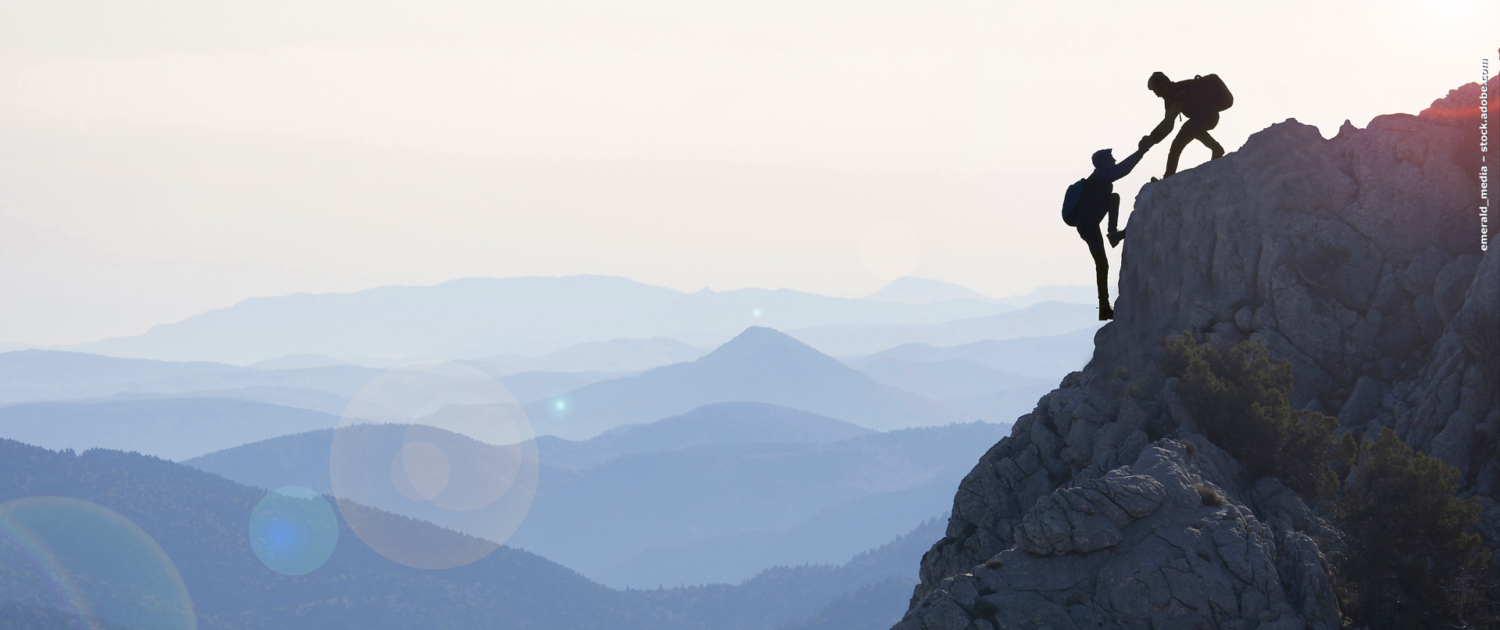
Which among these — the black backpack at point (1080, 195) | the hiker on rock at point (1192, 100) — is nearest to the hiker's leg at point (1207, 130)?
the hiker on rock at point (1192, 100)

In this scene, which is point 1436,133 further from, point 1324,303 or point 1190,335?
point 1190,335

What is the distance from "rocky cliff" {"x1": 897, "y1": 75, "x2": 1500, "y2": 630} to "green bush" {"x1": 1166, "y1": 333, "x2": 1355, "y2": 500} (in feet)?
2.26

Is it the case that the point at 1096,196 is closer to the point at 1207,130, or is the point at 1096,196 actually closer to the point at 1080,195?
the point at 1080,195

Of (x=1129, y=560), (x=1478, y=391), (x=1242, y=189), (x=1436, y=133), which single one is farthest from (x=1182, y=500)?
(x=1436, y=133)

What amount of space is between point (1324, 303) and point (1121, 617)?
58.5ft

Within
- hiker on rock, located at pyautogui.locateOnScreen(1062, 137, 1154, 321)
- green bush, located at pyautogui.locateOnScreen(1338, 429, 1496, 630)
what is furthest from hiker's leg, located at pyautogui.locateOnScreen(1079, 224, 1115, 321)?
green bush, located at pyautogui.locateOnScreen(1338, 429, 1496, 630)

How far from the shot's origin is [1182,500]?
3047cm

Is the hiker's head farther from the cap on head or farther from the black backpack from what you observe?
the black backpack

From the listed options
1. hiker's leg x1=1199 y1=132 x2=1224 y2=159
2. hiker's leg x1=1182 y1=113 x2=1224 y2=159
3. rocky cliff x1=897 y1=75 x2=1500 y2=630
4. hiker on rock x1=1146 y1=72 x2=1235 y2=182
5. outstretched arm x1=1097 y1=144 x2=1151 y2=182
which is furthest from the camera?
hiker's leg x1=1199 y1=132 x2=1224 y2=159

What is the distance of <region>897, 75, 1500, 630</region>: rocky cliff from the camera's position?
95.7 ft

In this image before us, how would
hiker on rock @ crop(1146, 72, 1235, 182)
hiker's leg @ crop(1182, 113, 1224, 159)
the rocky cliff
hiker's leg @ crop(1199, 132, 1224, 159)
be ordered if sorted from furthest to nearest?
hiker's leg @ crop(1199, 132, 1224, 159) < hiker's leg @ crop(1182, 113, 1224, 159) < hiker on rock @ crop(1146, 72, 1235, 182) < the rocky cliff

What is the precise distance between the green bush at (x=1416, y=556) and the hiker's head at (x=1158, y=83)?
12843 mm

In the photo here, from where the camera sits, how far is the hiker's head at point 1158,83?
3431 centimetres

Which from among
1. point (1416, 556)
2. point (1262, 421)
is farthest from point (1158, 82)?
point (1416, 556)
